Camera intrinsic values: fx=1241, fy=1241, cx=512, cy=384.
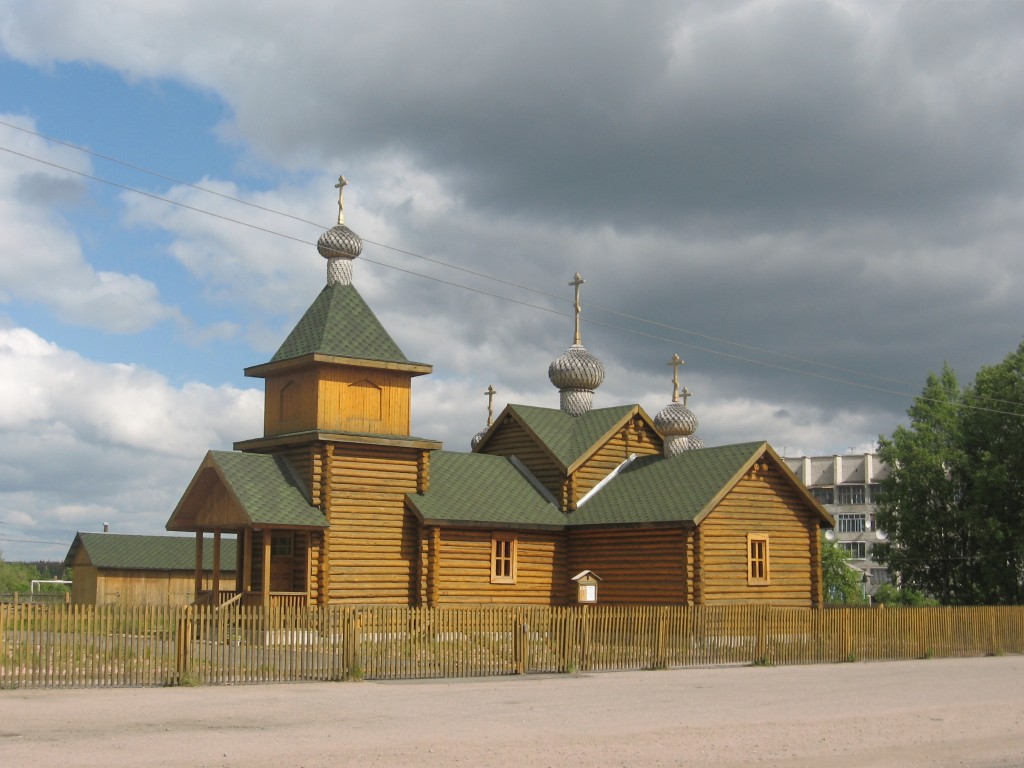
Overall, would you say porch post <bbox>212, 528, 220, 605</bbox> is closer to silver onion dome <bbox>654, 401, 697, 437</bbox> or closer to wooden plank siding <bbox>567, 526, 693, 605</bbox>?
wooden plank siding <bbox>567, 526, 693, 605</bbox>

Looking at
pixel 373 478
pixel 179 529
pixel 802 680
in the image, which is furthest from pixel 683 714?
pixel 179 529

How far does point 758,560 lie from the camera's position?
38562 mm

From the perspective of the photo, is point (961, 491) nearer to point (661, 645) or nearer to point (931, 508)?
point (931, 508)

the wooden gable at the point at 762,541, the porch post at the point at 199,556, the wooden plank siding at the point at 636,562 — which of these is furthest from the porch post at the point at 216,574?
the wooden gable at the point at 762,541

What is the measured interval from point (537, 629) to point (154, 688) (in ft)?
27.2

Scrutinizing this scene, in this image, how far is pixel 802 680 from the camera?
2466cm

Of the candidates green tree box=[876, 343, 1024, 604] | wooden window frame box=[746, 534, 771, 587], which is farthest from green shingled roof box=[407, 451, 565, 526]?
green tree box=[876, 343, 1024, 604]

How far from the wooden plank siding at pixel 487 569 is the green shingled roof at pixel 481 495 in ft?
1.87

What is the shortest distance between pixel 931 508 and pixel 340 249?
106ft

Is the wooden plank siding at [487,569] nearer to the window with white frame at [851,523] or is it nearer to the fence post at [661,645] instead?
the fence post at [661,645]

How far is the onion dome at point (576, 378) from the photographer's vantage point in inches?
1812

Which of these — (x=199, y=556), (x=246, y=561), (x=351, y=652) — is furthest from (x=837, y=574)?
(x=351, y=652)

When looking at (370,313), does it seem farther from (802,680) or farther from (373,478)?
(802,680)

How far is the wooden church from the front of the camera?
34.6m
